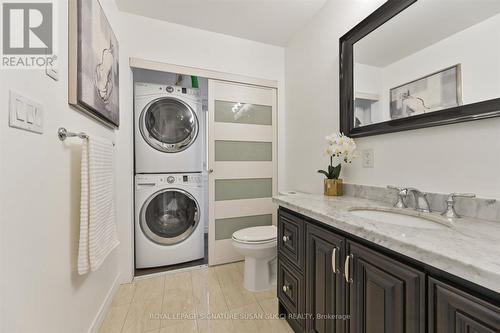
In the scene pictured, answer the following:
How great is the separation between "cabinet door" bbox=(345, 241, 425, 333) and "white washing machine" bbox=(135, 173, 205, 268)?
69.6 inches

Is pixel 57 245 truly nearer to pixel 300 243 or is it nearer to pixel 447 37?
pixel 300 243

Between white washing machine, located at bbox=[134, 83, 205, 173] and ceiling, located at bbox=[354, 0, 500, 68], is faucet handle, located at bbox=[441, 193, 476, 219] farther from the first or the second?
white washing machine, located at bbox=[134, 83, 205, 173]

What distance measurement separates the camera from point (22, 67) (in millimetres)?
730

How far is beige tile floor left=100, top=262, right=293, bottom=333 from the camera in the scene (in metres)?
1.39

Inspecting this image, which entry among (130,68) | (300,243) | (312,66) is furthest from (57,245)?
(312,66)

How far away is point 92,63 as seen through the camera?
4.00 feet

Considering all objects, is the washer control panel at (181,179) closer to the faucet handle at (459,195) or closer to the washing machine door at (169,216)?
the washing machine door at (169,216)

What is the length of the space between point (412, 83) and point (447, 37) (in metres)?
0.23

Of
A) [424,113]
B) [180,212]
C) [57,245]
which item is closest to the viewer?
[57,245]

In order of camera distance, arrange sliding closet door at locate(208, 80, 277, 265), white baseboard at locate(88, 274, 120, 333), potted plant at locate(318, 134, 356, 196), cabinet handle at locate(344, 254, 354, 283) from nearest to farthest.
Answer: cabinet handle at locate(344, 254, 354, 283), white baseboard at locate(88, 274, 120, 333), potted plant at locate(318, 134, 356, 196), sliding closet door at locate(208, 80, 277, 265)

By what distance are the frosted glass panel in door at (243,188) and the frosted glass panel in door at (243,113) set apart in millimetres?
682

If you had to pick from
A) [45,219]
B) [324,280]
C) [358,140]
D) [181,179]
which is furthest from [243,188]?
[45,219]

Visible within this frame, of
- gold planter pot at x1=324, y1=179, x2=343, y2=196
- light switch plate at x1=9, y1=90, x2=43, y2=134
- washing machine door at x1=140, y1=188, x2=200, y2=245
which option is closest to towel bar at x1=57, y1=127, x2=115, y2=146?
light switch plate at x1=9, y1=90, x2=43, y2=134

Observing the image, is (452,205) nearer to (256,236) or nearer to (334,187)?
(334,187)
